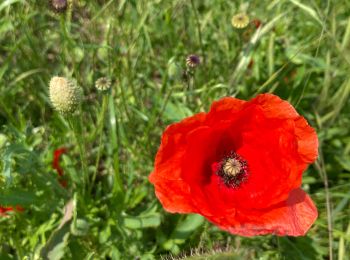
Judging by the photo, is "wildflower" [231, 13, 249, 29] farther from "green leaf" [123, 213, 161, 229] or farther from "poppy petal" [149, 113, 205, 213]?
"green leaf" [123, 213, 161, 229]

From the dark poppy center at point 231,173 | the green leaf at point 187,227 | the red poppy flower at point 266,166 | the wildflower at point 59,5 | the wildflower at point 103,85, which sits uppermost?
the wildflower at point 59,5

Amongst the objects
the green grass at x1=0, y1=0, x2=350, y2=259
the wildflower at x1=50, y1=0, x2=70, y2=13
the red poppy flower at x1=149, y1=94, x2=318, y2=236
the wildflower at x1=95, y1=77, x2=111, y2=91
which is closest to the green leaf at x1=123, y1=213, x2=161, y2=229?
the green grass at x1=0, y1=0, x2=350, y2=259

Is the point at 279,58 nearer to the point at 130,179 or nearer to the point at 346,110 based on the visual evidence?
the point at 346,110

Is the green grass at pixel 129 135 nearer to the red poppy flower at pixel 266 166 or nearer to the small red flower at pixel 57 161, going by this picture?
the small red flower at pixel 57 161

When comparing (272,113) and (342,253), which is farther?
(342,253)

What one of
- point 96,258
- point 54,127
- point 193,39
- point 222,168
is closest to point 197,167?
point 222,168

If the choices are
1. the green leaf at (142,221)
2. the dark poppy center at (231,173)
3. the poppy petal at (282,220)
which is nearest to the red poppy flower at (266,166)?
the poppy petal at (282,220)
